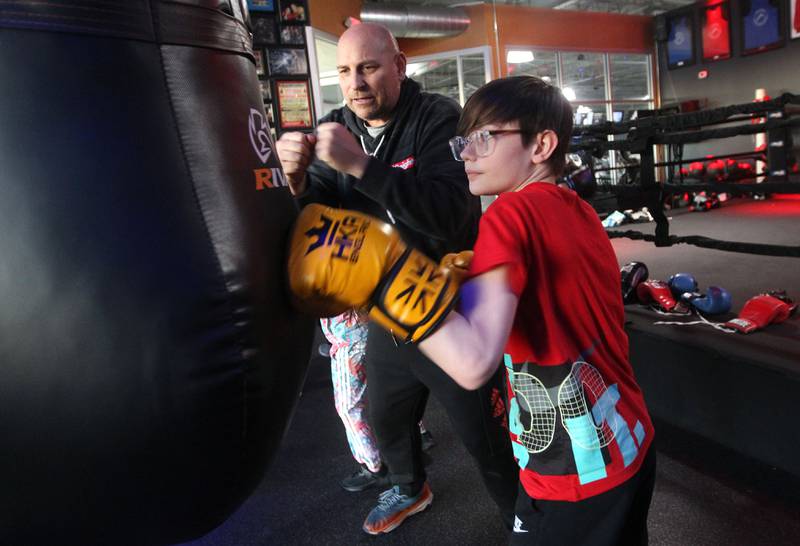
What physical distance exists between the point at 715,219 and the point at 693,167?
12.8 ft

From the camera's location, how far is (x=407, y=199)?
1178mm

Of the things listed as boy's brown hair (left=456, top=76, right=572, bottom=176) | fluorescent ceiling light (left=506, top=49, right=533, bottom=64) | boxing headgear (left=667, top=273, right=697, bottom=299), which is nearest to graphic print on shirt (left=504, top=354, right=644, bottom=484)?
boy's brown hair (left=456, top=76, right=572, bottom=176)

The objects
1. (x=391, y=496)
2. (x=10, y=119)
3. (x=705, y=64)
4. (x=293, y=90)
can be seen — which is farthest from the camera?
(x=705, y=64)

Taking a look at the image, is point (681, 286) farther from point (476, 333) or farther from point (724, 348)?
point (476, 333)

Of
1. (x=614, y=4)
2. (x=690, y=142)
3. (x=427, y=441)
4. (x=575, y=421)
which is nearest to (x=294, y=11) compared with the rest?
(x=690, y=142)

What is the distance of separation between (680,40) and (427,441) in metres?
10.4

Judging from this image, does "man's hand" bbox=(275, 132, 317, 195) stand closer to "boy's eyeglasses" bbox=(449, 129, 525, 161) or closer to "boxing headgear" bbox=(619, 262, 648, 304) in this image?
"boy's eyeglasses" bbox=(449, 129, 525, 161)

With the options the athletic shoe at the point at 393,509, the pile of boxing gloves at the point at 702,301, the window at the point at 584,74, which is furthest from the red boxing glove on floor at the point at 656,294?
the window at the point at 584,74

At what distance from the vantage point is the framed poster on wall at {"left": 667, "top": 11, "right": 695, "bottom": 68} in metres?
9.97

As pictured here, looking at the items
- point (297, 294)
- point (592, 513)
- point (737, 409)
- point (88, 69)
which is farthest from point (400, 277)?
point (737, 409)

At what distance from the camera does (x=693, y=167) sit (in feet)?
30.0

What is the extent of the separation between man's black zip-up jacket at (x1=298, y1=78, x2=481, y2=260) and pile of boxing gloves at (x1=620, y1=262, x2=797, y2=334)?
4.44 ft

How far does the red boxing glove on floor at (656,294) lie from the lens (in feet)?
8.34

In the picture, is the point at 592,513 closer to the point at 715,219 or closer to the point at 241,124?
the point at 241,124
